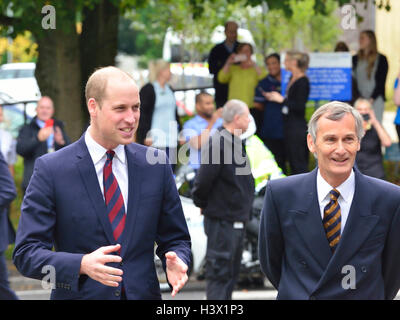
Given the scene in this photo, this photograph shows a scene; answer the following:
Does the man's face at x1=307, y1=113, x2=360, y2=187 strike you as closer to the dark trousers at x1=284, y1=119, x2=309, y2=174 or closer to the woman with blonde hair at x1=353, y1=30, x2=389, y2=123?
the dark trousers at x1=284, y1=119, x2=309, y2=174

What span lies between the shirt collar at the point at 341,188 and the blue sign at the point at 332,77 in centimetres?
934

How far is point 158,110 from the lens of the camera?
12.8m

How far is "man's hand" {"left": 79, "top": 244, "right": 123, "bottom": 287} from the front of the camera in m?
3.95

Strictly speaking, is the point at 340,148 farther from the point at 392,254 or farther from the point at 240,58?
the point at 240,58

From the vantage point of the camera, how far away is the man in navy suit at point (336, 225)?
4.48 meters

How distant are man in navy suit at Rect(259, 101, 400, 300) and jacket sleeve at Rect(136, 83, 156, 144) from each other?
8.06 meters

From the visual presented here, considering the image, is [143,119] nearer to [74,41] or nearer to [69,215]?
[74,41]

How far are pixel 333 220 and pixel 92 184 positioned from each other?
119 cm

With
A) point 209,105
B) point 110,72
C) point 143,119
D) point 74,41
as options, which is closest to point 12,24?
point 74,41

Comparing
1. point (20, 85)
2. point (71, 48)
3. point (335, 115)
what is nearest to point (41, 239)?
point (335, 115)

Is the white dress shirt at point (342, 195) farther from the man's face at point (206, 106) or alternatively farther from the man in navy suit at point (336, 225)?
the man's face at point (206, 106)

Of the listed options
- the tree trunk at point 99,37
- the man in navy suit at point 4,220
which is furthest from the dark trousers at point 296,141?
the man in navy suit at point 4,220

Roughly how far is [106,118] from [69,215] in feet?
1.59
